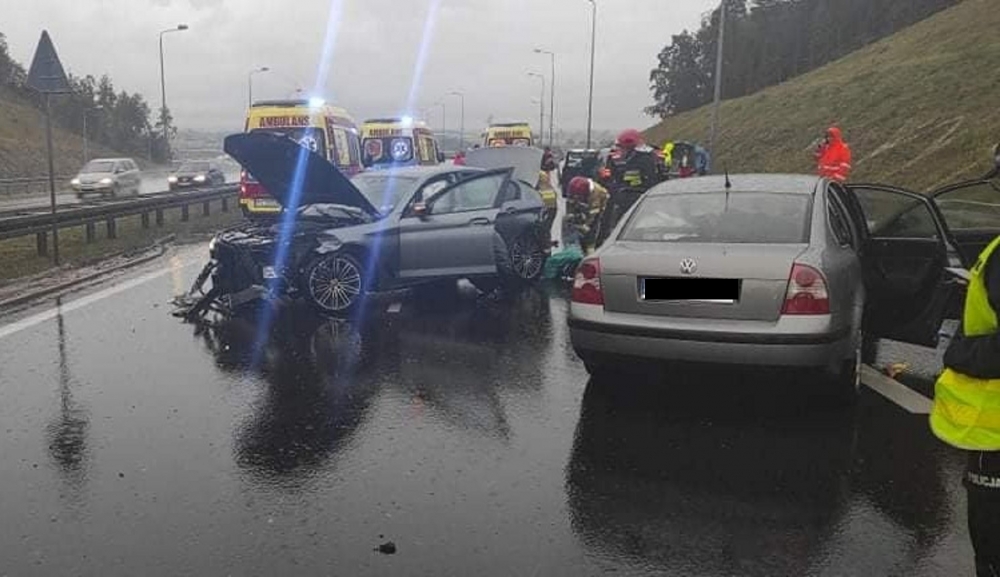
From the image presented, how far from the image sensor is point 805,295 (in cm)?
502

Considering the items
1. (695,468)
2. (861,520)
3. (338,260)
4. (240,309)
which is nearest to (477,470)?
(695,468)

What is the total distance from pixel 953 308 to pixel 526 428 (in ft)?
10.1

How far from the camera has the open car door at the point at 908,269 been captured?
5.82m

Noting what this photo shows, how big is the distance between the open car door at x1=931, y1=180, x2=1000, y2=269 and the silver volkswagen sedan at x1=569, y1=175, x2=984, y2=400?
120 cm

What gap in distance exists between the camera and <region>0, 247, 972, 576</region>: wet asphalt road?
3629mm

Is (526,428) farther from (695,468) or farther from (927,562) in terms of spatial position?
(927,562)

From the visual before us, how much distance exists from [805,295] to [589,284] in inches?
51.7

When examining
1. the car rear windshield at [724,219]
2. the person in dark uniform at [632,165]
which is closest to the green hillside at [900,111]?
the person in dark uniform at [632,165]

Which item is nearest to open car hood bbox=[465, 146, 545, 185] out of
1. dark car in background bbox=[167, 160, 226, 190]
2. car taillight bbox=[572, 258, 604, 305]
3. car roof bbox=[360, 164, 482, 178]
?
car roof bbox=[360, 164, 482, 178]

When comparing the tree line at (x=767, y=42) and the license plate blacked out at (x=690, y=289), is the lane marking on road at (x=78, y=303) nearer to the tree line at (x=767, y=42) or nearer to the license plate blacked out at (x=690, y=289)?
the license plate blacked out at (x=690, y=289)

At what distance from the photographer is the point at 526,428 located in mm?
5273

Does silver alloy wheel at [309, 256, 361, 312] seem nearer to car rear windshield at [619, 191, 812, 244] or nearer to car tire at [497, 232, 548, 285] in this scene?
car tire at [497, 232, 548, 285]

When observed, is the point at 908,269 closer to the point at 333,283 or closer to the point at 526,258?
Result: the point at 333,283

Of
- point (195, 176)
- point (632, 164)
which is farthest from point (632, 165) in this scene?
point (195, 176)
